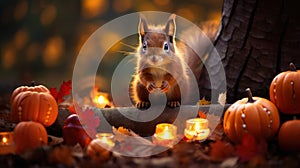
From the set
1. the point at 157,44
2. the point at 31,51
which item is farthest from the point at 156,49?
the point at 31,51

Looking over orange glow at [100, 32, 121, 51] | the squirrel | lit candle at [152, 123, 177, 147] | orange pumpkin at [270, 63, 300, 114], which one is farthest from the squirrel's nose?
orange glow at [100, 32, 121, 51]

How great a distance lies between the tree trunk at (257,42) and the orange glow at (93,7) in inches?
56.6

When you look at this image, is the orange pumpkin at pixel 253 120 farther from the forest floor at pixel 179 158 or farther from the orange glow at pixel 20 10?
the orange glow at pixel 20 10

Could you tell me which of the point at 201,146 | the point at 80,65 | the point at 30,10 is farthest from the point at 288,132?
the point at 30,10

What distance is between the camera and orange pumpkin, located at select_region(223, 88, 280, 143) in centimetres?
239

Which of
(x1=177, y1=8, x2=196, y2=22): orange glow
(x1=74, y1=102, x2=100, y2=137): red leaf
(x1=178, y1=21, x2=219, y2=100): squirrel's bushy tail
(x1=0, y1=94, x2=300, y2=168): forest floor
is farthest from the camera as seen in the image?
(x1=177, y1=8, x2=196, y2=22): orange glow

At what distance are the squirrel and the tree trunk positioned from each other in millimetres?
357

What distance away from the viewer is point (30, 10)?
4164mm

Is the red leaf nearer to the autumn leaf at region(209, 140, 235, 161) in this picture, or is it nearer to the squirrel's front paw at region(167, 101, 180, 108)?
the squirrel's front paw at region(167, 101, 180, 108)

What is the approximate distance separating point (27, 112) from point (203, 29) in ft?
5.28

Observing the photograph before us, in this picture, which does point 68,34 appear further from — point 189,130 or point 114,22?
point 189,130

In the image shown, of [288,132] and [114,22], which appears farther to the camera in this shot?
[114,22]

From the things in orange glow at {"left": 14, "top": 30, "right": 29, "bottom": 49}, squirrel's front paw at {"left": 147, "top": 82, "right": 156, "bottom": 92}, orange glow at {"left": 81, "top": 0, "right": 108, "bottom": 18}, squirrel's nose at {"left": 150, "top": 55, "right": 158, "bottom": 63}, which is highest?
orange glow at {"left": 81, "top": 0, "right": 108, "bottom": 18}

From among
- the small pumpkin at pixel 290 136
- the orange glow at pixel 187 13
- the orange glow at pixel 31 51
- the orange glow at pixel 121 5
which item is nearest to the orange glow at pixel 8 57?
the orange glow at pixel 31 51
